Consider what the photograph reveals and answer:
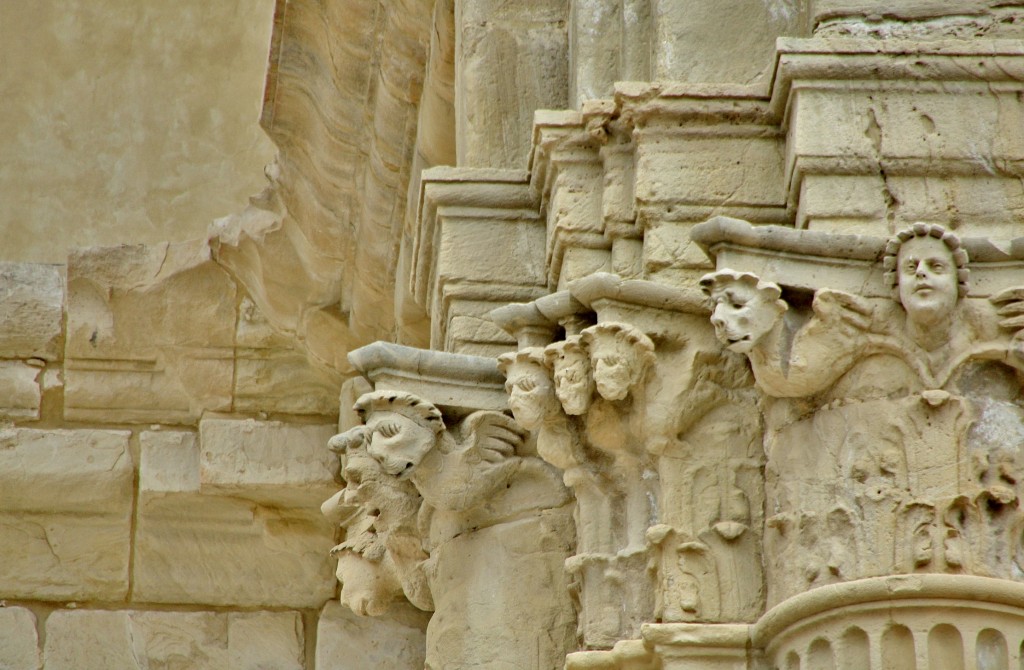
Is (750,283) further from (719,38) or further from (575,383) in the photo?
(719,38)

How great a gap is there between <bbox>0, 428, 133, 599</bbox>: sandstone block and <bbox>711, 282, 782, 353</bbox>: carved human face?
343cm

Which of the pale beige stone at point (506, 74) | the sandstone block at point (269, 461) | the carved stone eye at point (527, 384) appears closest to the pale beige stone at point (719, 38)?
the pale beige stone at point (506, 74)

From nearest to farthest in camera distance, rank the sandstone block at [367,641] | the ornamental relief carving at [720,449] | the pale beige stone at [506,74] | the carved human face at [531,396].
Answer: the ornamental relief carving at [720,449]
the carved human face at [531,396]
the pale beige stone at [506,74]
the sandstone block at [367,641]

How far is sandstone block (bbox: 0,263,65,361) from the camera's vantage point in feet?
23.3

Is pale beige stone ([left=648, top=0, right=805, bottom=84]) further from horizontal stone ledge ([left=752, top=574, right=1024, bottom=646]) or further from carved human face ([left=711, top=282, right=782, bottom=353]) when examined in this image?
horizontal stone ledge ([left=752, top=574, right=1024, bottom=646])

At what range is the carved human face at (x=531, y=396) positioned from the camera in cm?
425

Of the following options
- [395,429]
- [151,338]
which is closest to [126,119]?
[151,338]

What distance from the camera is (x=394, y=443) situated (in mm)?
4484

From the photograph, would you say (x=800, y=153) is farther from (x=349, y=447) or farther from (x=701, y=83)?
(x=349, y=447)

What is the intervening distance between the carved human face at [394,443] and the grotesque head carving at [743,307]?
0.80m

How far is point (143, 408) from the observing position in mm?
7070

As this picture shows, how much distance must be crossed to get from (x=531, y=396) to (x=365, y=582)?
2.95 ft

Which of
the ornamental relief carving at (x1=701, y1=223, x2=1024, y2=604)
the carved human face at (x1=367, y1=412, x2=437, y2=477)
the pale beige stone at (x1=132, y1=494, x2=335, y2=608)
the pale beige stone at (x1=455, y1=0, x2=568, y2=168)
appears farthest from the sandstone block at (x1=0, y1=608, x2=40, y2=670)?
the ornamental relief carving at (x1=701, y1=223, x2=1024, y2=604)

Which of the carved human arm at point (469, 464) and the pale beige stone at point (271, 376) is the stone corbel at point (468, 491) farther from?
the pale beige stone at point (271, 376)
